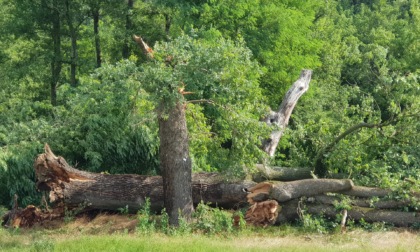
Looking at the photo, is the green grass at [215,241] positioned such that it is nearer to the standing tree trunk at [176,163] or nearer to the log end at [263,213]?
the log end at [263,213]

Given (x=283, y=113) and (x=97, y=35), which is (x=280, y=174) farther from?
(x=97, y=35)

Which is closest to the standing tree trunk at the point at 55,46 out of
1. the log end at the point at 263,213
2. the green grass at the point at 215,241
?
the green grass at the point at 215,241

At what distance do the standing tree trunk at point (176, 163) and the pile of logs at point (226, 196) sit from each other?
127 cm

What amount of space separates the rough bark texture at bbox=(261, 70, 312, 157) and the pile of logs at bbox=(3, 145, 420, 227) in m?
4.43

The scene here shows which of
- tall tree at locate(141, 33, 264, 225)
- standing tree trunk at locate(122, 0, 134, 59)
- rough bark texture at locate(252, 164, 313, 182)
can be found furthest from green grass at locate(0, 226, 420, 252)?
standing tree trunk at locate(122, 0, 134, 59)

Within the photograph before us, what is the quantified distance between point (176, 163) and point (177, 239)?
225cm

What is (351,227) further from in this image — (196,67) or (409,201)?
(196,67)

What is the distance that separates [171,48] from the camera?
44.6 ft

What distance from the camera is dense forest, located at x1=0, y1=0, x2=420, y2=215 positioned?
14055 millimetres

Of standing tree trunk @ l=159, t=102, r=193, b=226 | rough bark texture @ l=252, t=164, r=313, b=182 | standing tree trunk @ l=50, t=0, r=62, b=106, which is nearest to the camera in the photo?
standing tree trunk @ l=159, t=102, r=193, b=226

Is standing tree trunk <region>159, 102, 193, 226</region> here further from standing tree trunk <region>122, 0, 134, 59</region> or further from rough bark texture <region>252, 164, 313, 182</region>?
standing tree trunk <region>122, 0, 134, 59</region>

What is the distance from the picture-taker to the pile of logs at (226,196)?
46.8ft

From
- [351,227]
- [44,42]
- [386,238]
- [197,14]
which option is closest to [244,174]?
[351,227]

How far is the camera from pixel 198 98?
19.2m
